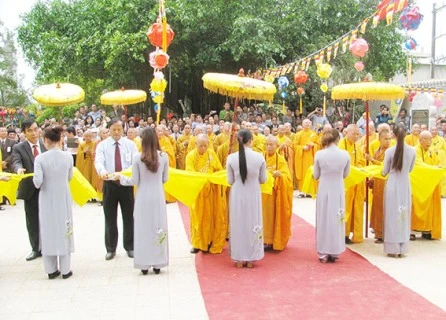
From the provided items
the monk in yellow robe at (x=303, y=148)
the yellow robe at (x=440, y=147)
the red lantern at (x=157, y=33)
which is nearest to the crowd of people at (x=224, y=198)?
the red lantern at (x=157, y=33)

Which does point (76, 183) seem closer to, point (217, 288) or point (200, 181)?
point (200, 181)

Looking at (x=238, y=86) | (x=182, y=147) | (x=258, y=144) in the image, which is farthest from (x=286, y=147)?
(x=238, y=86)

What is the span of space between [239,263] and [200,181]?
45.9 inches

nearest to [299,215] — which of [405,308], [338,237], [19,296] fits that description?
[338,237]

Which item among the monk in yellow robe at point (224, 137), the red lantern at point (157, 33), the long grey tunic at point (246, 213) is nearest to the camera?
the long grey tunic at point (246, 213)

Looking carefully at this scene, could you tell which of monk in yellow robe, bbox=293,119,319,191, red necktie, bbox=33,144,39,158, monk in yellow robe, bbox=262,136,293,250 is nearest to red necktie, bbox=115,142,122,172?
red necktie, bbox=33,144,39,158

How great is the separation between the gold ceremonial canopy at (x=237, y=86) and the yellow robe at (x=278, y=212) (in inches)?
42.1

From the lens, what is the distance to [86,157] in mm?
10719

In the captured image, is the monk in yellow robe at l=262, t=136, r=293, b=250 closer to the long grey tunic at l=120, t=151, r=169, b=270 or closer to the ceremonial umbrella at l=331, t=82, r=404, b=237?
the ceremonial umbrella at l=331, t=82, r=404, b=237

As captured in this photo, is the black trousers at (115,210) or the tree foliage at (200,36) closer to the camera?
the black trousers at (115,210)

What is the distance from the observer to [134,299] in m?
4.77

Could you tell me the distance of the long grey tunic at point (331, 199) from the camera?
5859 mm

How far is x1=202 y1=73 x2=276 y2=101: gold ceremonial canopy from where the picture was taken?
19.9 ft

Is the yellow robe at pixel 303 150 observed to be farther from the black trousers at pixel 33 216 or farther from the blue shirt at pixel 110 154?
the black trousers at pixel 33 216
